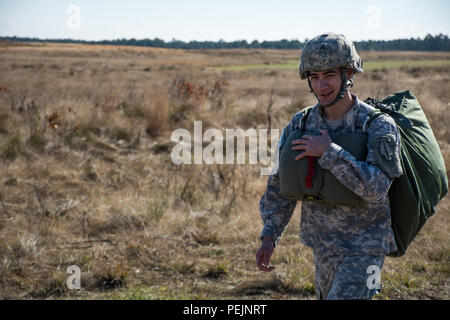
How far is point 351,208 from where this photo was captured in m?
2.05

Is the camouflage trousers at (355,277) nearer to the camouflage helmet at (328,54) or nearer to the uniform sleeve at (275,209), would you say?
the uniform sleeve at (275,209)

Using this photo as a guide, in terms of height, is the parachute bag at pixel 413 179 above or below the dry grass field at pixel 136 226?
above

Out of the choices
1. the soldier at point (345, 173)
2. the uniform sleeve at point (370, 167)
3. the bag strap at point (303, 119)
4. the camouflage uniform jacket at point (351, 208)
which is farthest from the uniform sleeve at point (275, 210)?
the uniform sleeve at point (370, 167)

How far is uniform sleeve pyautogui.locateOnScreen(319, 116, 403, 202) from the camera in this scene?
1.81 meters

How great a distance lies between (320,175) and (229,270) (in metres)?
2.40

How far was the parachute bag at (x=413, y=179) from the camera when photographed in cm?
196

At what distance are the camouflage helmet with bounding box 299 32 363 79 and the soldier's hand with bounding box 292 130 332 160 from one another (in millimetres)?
301

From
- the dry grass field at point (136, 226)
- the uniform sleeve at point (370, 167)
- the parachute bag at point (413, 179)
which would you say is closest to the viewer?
the uniform sleeve at point (370, 167)

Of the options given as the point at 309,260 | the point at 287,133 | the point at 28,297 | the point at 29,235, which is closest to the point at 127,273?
the point at 28,297

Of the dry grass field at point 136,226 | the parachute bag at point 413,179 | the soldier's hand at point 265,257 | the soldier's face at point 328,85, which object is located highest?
the soldier's face at point 328,85

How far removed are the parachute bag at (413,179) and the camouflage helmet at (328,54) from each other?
273mm

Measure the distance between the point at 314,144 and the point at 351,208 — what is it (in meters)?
0.37

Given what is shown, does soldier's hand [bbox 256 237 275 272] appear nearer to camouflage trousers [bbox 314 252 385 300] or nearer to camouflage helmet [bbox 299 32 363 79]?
camouflage trousers [bbox 314 252 385 300]

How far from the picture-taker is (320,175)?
6.42 feet
